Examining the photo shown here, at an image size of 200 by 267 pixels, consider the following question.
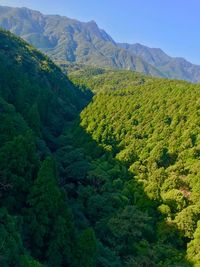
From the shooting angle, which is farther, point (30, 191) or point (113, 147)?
point (113, 147)

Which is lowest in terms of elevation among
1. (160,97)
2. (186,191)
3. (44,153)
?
(44,153)

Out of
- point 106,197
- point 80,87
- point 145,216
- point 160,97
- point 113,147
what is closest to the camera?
point 145,216

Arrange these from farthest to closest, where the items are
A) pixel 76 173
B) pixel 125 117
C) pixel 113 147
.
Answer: pixel 125 117, pixel 113 147, pixel 76 173

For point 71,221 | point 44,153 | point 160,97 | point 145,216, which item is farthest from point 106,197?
point 160,97

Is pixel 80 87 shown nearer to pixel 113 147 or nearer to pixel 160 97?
pixel 160 97

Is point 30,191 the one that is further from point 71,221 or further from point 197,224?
point 197,224

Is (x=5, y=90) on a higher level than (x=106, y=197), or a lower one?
higher
